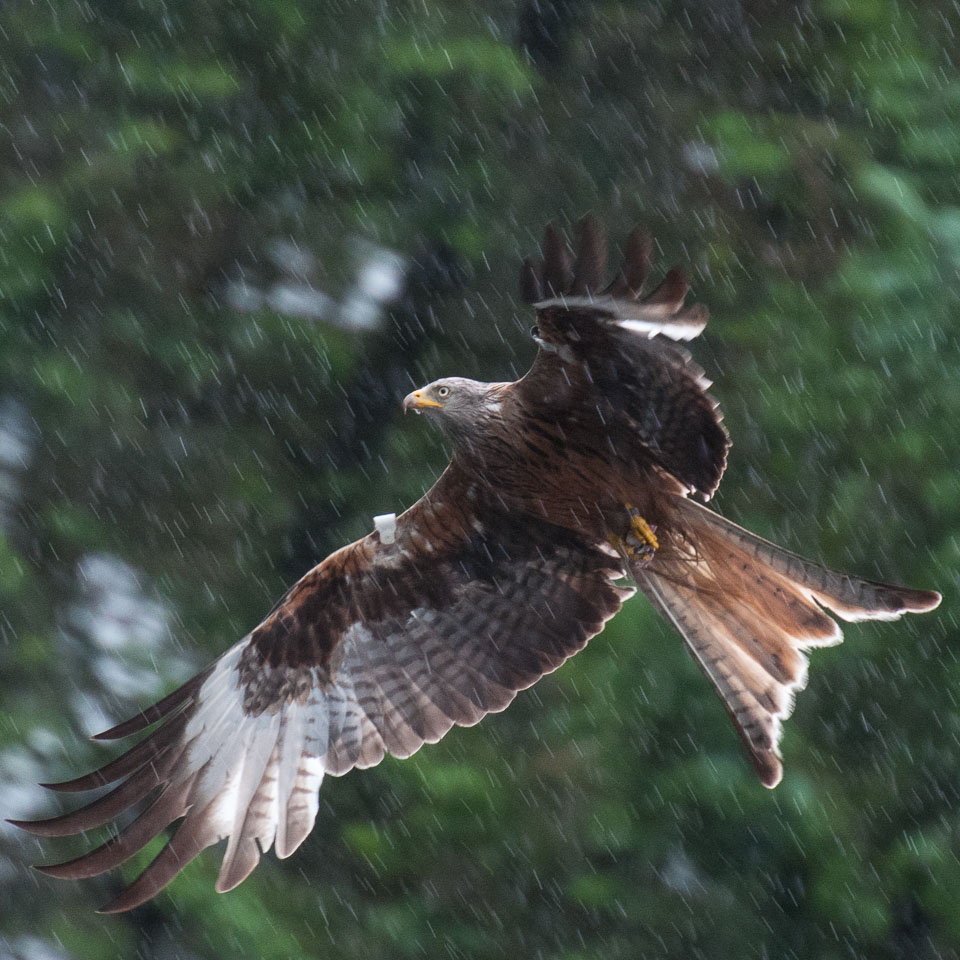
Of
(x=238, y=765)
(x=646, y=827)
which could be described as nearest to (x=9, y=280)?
(x=238, y=765)

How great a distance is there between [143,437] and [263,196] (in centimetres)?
116

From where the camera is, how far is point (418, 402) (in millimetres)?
4715

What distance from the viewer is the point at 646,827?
529 centimetres

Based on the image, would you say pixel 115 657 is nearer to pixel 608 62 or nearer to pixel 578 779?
pixel 578 779

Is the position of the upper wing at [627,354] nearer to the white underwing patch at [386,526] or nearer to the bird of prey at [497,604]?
the bird of prey at [497,604]

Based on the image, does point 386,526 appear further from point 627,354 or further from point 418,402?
point 627,354

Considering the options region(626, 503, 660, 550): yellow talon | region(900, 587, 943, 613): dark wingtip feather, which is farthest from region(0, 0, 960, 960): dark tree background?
region(900, 587, 943, 613): dark wingtip feather

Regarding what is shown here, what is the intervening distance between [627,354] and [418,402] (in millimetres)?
820

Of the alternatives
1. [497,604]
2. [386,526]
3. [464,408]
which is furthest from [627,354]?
[497,604]

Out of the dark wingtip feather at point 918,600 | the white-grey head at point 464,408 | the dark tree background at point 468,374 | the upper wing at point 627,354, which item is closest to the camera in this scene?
the upper wing at point 627,354

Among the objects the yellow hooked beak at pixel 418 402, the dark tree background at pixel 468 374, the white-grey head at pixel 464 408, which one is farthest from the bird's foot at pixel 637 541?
the yellow hooked beak at pixel 418 402

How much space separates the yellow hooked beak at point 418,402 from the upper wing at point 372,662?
11.7 inches

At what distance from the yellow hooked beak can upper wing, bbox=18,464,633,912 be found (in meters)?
0.30

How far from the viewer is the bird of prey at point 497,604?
438 cm
